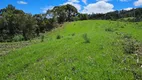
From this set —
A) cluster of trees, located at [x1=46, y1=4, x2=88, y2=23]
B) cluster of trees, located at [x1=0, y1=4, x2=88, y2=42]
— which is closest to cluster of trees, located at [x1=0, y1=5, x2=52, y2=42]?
cluster of trees, located at [x1=0, y1=4, x2=88, y2=42]

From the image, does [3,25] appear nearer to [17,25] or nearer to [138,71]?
[17,25]

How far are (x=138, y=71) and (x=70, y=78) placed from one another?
4092mm

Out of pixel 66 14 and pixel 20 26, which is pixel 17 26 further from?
pixel 66 14

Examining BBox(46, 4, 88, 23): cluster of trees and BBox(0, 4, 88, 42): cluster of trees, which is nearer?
BBox(0, 4, 88, 42): cluster of trees

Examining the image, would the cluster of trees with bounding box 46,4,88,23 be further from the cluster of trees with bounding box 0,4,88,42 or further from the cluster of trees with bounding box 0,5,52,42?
the cluster of trees with bounding box 0,5,52,42

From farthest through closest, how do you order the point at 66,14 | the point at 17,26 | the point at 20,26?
1. the point at 66,14
2. the point at 17,26
3. the point at 20,26

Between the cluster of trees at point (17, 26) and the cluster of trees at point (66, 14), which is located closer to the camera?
the cluster of trees at point (17, 26)

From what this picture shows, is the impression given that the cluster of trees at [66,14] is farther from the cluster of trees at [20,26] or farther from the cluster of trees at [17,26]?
the cluster of trees at [17,26]

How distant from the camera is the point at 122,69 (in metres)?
11.4

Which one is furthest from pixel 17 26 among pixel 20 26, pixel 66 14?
pixel 66 14

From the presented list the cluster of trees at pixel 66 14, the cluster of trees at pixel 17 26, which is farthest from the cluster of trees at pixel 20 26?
the cluster of trees at pixel 66 14

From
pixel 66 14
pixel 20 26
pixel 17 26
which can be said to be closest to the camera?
pixel 20 26

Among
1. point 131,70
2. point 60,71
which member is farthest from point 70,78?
point 131,70

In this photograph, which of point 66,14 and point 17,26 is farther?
point 66,14
